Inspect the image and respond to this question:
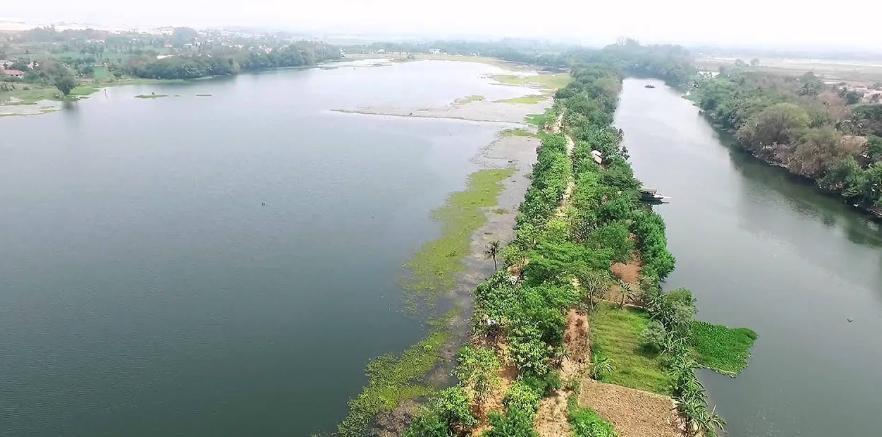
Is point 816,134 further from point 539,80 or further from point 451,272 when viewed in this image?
point 539,80

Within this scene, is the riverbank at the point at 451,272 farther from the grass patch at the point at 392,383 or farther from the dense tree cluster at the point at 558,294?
the dense tree cluster at the point at 558,294

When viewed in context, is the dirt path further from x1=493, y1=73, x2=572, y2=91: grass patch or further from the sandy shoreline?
x1=493, y1=73, x2=572, y2=91: grass patch

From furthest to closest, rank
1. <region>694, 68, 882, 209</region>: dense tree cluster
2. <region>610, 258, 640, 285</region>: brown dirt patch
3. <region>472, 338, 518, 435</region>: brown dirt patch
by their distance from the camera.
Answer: <region>694, 68, 882, 209</region>: dense tree cluster
<region>610, 258, 640, 285</region>: brown dirt patch
<region>472, 338, 518, 435</region>: brown dirt patch

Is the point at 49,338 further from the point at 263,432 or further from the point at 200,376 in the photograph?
the point at 263,432

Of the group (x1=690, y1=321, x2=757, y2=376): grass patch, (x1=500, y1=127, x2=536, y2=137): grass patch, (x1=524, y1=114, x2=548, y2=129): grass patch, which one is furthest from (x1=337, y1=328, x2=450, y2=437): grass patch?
(x1=524, y1=114, x2=548, y2=129): grass patch

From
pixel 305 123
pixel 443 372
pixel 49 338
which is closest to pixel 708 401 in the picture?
pixel 443 372

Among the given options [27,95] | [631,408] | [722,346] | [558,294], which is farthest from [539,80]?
[631,408]

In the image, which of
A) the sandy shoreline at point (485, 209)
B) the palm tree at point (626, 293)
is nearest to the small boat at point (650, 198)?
the sandy shoreline at point (485, 209)
